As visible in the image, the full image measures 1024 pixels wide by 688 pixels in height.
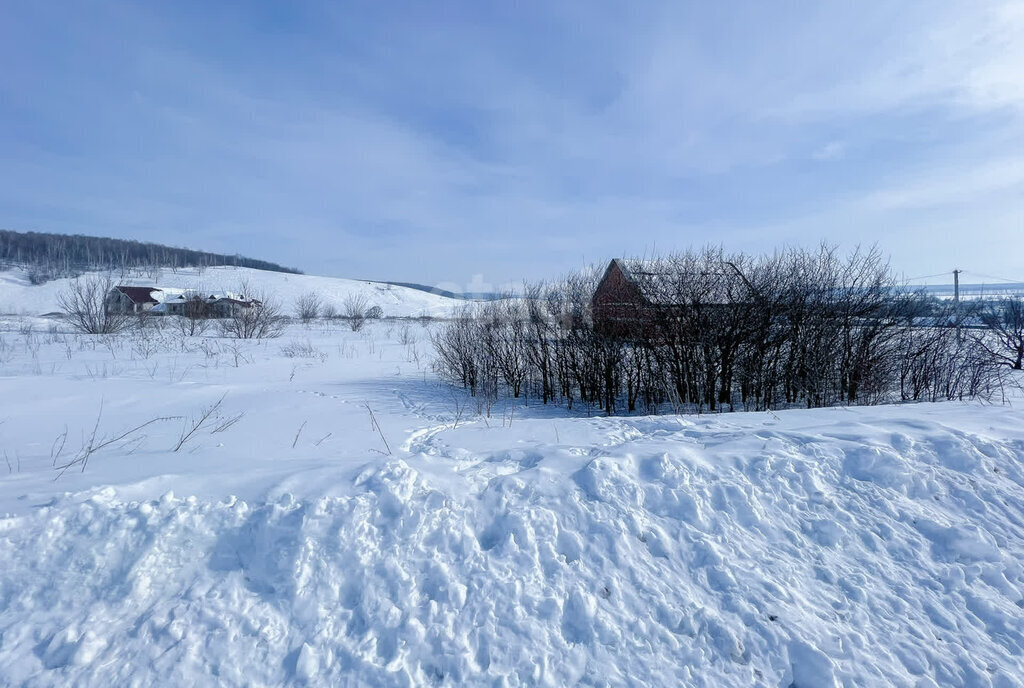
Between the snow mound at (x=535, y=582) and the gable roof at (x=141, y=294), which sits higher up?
the gable roof at (x=141, y=294)

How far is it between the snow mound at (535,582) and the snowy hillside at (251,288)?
203ft

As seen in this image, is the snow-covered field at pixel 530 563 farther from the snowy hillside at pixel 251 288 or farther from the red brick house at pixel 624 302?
the snowy hillside at pixel 251 288

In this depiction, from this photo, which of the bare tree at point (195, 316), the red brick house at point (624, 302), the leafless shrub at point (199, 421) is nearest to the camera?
the leafless shrub at point (199, 421)

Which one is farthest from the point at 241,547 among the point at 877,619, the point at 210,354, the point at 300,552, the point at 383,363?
the point at 210,354

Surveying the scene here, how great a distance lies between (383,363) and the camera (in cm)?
1495

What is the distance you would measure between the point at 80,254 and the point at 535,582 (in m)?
131

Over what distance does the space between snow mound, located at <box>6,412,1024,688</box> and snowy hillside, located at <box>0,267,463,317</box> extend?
61851 mm

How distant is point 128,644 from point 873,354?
11677mm

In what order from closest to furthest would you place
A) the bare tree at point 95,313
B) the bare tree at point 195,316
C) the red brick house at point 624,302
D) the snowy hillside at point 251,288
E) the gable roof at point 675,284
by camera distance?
the gable roof at point 675,284, the red brick house at point 624,302, the bare tree at point 95,313, the bare tree at point 195,316, the snowy hillside at point 251,288

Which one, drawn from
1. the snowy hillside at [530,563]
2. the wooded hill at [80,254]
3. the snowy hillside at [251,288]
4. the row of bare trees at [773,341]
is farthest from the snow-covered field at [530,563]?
the wooded hill at [80,254]

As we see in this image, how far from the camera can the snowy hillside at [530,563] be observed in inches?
89.1

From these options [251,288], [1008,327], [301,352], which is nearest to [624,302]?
[301,352]

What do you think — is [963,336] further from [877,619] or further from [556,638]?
[556,638]

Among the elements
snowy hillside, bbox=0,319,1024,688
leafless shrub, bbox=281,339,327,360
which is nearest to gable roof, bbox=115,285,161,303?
leafless shrub, bbox=281,339,327,360
